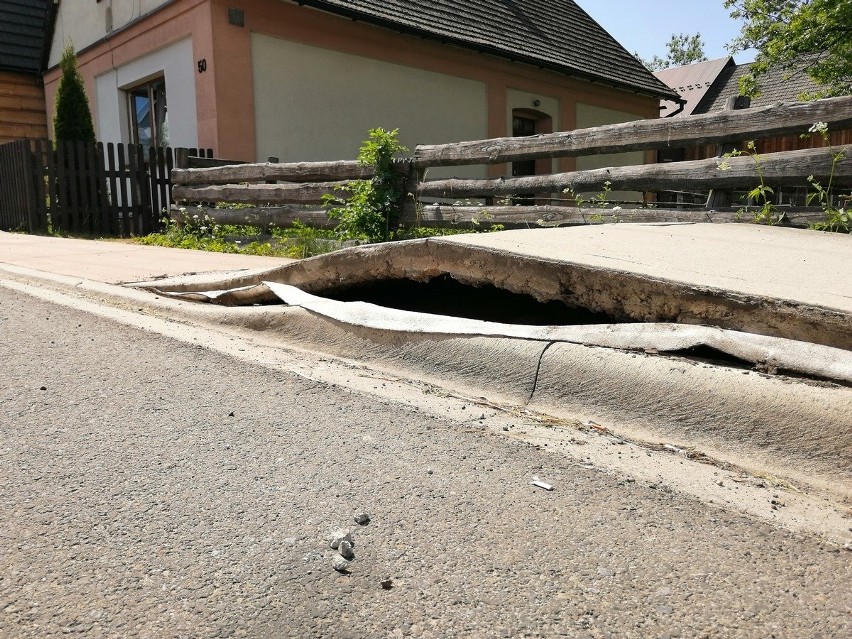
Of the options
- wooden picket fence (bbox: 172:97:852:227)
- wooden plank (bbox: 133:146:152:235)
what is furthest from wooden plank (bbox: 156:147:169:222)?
wooden picket fence (bbox: 172:97:852:227)

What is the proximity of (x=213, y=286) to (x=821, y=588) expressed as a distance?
4196 mm

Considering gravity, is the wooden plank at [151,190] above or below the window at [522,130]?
below

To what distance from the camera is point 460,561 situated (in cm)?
165

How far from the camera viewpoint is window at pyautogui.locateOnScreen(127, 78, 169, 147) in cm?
1362

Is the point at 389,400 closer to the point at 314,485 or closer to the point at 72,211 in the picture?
the point at 314,485

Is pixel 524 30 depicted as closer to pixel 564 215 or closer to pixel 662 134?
pixel 564 215

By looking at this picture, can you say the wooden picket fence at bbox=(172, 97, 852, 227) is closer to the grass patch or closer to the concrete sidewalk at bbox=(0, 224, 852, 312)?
the grass patch

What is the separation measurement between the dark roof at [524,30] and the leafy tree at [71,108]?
5349 millimetres

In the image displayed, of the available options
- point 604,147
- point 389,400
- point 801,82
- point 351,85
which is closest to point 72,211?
point 351,85

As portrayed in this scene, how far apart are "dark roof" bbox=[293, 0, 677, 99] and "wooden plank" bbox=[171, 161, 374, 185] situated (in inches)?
142

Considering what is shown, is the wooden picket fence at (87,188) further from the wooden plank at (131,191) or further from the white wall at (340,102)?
the white wall at (340,102)

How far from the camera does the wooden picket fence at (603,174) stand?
4852 millimetres

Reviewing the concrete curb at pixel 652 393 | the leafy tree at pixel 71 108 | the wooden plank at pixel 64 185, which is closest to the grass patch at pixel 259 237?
the wooden plank at pixel 64 185

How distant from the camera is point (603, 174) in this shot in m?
6.07
